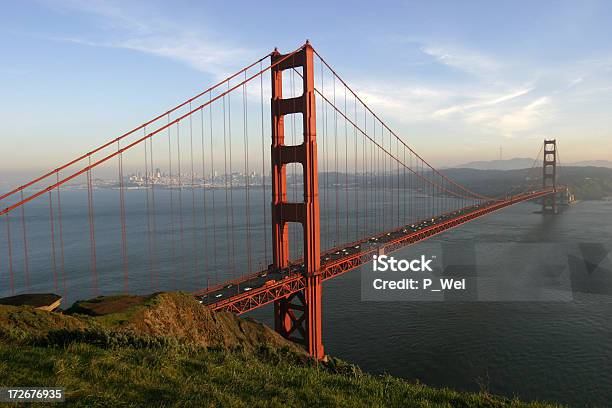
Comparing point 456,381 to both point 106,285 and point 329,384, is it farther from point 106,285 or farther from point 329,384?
point 106,285

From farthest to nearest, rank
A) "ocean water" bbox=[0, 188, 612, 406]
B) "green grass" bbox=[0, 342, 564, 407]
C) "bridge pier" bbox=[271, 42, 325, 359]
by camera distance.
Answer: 1. "bridge pier" bbox=[271, 42, 325, 359]
2. "ocean water" bbox=[0, 188, 612, 406]
3. "green grass" bbox=[0, 342, 564, 407]

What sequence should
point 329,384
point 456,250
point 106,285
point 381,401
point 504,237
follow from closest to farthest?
point 381,401
point 329,384
point 106,285
point 456,250
point 504,237

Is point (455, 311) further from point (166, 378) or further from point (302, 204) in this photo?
point (166, 378)

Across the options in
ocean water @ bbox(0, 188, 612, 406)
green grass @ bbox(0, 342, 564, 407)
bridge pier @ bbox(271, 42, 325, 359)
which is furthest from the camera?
bridge pier @ bbox(271, 42, 325, 359)

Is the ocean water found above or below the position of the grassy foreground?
below

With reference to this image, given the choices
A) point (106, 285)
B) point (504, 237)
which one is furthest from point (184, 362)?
point (504, 237)

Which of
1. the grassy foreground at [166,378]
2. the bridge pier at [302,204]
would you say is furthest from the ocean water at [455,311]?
the grassy foreground at [166,378]

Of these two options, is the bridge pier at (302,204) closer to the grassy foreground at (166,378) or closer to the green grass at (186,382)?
the grassy foreground at (166,378)

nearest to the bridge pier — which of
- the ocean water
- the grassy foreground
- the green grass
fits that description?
the ocean water

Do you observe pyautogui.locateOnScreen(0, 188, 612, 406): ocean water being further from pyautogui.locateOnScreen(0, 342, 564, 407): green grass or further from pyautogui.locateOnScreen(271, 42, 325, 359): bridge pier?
pyautogui.locateOnScreen(0, 342, 564, 407): green grass
